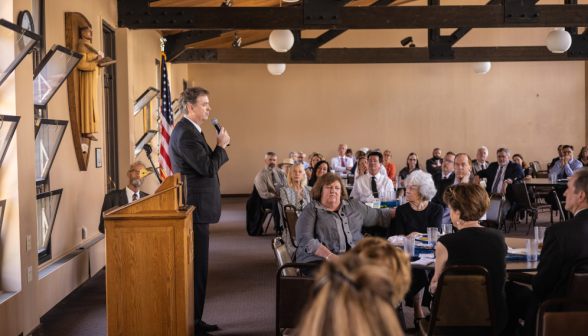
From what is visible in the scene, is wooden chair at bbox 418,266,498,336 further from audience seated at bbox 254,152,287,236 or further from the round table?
audience seated at bbox 254,152,287,236

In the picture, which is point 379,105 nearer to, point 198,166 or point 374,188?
point 374,188

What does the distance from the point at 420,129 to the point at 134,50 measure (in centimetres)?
981

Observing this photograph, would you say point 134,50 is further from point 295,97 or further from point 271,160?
point 295,97

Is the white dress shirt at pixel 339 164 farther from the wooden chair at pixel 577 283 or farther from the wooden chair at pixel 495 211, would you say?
the wooden chair at pixel 577 283

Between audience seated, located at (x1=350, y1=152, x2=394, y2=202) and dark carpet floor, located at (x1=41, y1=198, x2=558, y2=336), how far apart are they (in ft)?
4.95

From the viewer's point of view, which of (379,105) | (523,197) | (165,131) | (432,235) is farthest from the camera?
(379,105)

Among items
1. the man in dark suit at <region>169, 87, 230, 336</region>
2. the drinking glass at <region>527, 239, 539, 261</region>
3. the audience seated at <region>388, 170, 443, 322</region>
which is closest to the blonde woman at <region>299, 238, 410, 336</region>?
the drinking glass at <region>527, 239, 539, 261</region>

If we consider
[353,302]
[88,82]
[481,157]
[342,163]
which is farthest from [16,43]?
[342,163]

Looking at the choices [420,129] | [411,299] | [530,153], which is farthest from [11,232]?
[530,153]

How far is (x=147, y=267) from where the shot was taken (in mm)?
3043

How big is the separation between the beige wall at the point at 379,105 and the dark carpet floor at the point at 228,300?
779 cm

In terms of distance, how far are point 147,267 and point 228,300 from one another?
81.1 inches

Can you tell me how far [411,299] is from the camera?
13.0ft

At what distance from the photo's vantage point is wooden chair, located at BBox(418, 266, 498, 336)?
252cm
